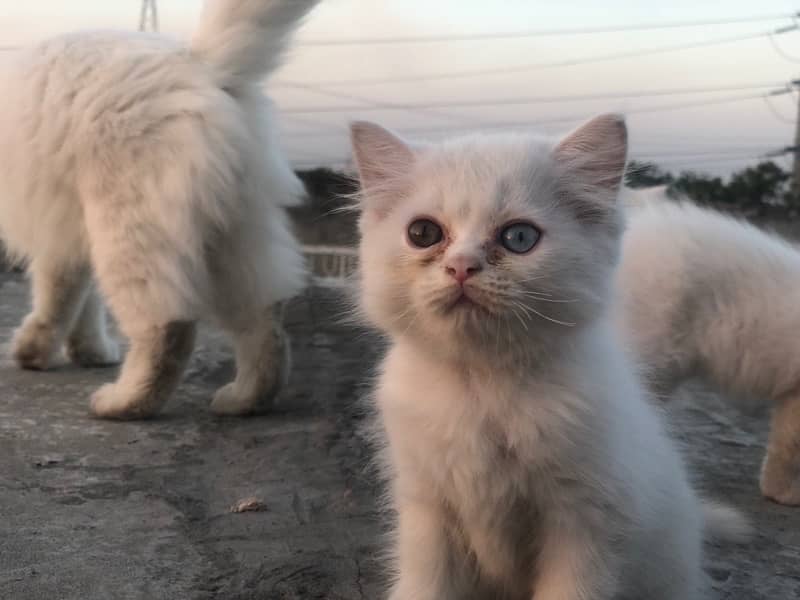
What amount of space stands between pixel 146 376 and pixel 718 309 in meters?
2.19

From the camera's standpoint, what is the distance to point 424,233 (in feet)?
5.43

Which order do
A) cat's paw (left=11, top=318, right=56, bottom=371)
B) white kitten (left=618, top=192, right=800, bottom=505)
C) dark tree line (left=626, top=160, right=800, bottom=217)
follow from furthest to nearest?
dark tree line (left=626, top=160, right=800, bottom=217) < cat's paw (left=11, top=318, right=56, bottom=371) < white kitten (left=618, top=192, right=800, bottom=505)

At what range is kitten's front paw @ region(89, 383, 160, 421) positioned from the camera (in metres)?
3.33

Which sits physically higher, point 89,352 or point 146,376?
point 146,376

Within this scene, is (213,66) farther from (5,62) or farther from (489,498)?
(489,498)

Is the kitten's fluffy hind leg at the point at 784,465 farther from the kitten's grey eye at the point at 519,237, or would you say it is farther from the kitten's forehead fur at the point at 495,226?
the kitten's grey eye at the point at 519,237

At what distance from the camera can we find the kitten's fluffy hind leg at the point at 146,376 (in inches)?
131

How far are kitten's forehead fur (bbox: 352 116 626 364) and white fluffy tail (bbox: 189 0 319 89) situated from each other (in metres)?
1.80

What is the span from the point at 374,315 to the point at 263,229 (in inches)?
74.9

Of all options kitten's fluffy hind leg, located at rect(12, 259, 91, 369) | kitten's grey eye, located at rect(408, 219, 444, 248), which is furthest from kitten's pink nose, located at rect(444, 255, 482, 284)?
kitten's fluffy hind leg, located at rect(12, 259, 91, 369)

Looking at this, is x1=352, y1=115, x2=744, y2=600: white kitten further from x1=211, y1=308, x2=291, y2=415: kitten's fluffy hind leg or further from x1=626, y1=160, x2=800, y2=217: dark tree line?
x1=626, y1=160, x2=800, y2=217: dark tree line

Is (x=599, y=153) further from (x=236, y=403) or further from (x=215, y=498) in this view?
(x=236, y=403)

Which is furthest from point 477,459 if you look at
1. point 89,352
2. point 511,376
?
point 89,352

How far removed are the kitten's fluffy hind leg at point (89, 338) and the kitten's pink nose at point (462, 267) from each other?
314 centimetres
